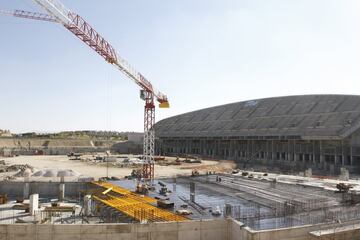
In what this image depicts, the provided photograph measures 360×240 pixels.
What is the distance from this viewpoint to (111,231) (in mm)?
21500

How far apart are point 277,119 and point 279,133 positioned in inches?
332

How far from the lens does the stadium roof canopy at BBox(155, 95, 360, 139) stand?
65.2 metres

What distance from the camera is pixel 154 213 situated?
85.3ft

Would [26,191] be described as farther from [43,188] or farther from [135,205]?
[135,205]

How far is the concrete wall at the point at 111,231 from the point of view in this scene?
21359 mm

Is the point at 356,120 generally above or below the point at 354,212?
above

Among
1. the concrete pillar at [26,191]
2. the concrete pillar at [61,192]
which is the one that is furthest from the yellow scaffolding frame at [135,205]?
the concrete pillar at [26,191]

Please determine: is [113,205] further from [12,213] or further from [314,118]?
[314,118]

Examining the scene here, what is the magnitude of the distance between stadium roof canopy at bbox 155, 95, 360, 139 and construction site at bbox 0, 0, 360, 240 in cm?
30

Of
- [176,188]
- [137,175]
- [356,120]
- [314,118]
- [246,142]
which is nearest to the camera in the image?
[176,188]

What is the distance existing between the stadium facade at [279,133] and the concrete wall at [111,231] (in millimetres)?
43805

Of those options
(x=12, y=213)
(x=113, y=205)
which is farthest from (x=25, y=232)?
(x=12, y=213)

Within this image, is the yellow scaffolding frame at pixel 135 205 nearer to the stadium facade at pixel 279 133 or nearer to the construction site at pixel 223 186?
the construction site at pixel 223 186

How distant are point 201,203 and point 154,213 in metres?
6.44
